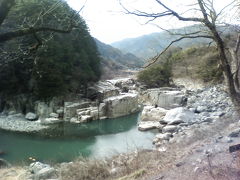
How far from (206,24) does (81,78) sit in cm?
2411

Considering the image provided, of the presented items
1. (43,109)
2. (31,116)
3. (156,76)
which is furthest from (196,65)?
(31,116)

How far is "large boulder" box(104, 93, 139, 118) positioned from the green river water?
111 inches

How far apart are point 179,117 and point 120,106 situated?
24.3ft

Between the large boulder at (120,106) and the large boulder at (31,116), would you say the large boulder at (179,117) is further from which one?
the large boulder at (31,116)

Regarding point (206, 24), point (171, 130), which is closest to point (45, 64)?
point (171, 130)

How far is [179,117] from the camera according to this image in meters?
19.1

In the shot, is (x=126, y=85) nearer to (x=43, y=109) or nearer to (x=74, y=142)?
(x=43, y=109)

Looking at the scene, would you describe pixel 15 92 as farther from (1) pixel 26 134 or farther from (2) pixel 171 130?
(2) pixel 171 130

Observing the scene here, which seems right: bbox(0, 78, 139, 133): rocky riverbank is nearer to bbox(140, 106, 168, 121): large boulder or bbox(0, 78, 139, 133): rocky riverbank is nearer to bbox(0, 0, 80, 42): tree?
bbox(140, 106, 168, 121): large boulder

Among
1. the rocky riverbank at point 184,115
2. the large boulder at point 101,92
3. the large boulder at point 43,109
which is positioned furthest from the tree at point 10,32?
the large boulder at point 101,92

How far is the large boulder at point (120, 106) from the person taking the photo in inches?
1000

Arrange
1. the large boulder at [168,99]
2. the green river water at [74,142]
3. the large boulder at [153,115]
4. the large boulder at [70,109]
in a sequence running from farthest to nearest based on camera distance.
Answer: the large boulder at [168,99] → the large boulder at [70,109] → the large boulder at [153,115] → the green river water at [74,142]

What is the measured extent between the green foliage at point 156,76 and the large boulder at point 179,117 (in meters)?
15.2

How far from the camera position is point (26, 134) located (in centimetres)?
1994
